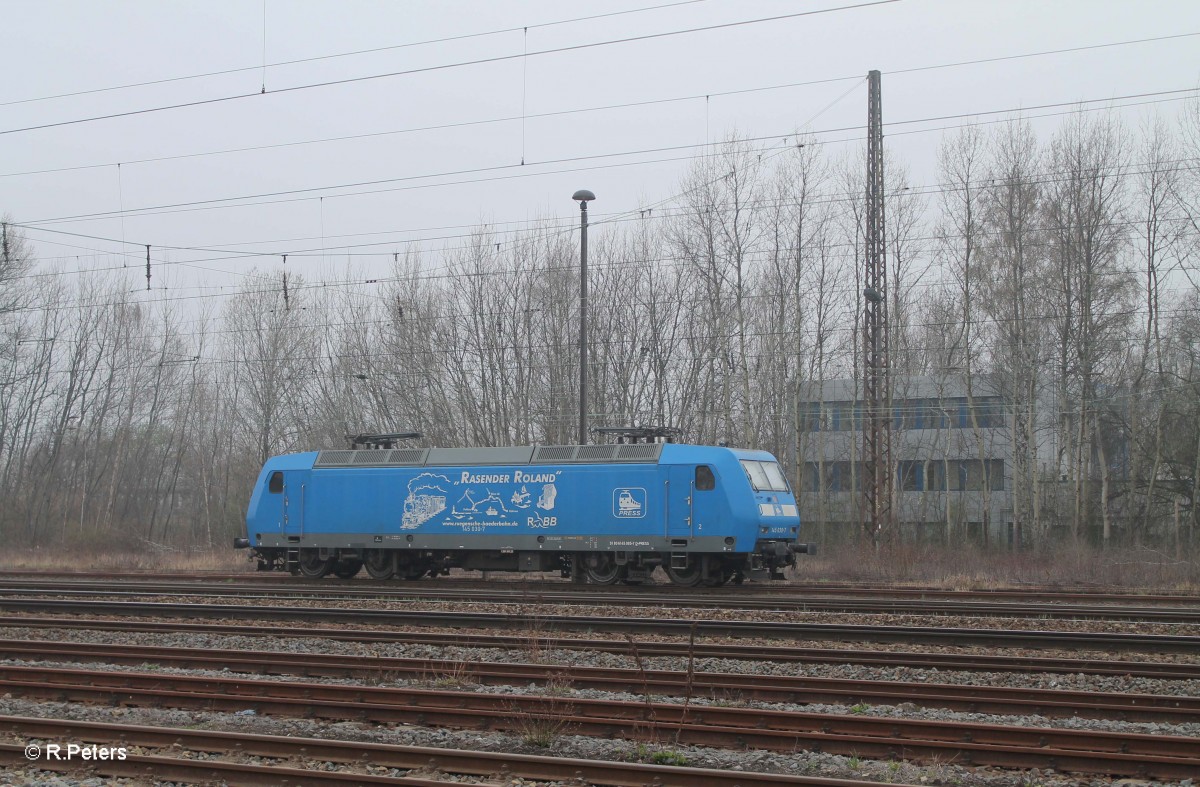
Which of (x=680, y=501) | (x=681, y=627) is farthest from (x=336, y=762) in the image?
(x=680, y=501)

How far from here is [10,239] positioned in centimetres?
4031

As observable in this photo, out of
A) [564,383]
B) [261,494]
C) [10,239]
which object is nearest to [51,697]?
[261,494]

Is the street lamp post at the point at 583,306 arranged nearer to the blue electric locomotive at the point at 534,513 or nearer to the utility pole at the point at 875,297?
the blue electric locomotive at the point at 534,513

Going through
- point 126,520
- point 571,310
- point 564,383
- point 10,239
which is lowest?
point 126,520

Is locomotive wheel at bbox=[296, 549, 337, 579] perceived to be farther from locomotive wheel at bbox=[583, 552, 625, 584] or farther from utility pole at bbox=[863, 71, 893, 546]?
utility pole at bbox=[863, 71, 893, 546]

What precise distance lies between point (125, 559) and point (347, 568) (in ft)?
42.8

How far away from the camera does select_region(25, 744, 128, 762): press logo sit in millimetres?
7664

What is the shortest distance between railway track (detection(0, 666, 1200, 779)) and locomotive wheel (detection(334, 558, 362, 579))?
1489cm

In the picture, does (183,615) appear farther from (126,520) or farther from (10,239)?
(126,520)

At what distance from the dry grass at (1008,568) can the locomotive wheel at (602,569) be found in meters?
4.94

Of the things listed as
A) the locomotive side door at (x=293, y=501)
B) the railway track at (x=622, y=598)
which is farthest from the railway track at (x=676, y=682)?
the locomotive side door at (x=293, y=501)

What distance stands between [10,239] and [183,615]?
30.0 metres

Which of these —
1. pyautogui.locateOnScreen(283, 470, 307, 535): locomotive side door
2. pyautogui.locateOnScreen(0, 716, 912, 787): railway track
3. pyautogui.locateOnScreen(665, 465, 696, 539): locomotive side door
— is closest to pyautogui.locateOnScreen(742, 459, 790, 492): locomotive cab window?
pyautogui.locateOnScreen(665, 465, 696, 539): locomotive side door

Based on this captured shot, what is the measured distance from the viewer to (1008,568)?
2517 cm
